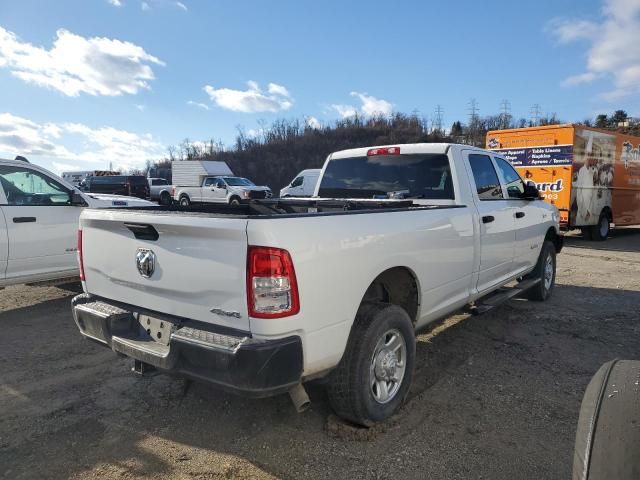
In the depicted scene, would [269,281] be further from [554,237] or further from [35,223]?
[554,237]

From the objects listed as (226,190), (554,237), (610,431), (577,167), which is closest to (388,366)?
(610,431)

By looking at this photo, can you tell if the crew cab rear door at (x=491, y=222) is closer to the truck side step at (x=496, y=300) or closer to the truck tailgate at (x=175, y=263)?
the truck side step at (x=496, y=300)

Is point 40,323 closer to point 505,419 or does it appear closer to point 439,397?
point 439,397

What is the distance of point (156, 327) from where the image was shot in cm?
288

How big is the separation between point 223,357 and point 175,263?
0.64 meters

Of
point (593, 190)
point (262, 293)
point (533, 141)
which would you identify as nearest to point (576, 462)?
point (262, 293)

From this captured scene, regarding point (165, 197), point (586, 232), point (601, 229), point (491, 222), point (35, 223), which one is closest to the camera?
point (491, 222)

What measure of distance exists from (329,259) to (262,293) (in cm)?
45

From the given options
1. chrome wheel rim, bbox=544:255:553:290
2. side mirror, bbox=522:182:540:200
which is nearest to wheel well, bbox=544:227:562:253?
chrome wheel rim, bbox=544:255:553:290

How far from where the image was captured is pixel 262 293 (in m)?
2.42

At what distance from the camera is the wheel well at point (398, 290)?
3420 millimetres

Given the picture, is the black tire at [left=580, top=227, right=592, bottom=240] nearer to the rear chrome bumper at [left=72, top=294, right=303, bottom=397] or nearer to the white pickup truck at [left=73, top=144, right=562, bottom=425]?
the white pickup truck at [left=73, top=144, right=562, bottom=425]

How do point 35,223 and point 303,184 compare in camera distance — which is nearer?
point 35,223

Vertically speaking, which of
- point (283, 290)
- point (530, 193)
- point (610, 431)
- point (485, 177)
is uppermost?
point (485, 177)
